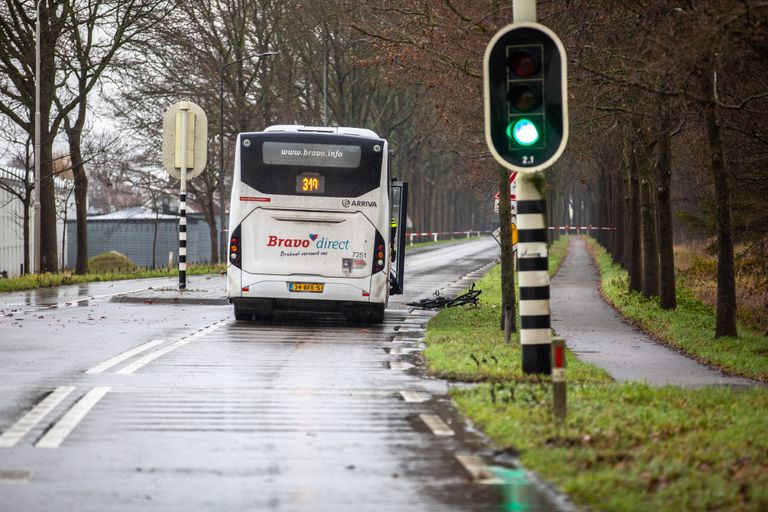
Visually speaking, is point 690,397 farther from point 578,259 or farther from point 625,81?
point 578,259

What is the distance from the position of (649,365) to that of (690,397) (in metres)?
4.29

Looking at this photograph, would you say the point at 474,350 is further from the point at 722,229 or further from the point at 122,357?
the point at 722,229

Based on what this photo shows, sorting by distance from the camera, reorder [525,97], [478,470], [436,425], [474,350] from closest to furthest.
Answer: [478,470], [436,425], [525,97], [474,350]

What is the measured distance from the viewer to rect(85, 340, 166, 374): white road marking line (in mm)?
14504

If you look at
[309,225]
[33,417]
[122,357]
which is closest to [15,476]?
[33,417]

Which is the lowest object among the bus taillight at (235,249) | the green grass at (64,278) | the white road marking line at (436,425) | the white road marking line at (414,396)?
the white road marking line at (436,425)

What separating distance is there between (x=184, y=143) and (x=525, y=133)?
1993 centimetres

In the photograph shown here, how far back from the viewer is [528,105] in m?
12.2

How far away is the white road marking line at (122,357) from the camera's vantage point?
14.5 metres

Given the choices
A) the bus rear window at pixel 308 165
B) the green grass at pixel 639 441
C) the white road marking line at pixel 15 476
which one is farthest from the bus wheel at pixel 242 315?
the white road marking line at pixel 15 476

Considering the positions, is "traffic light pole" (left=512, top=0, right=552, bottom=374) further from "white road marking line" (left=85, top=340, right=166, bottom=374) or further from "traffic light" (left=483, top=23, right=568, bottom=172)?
"white road marking line" (left=85, top=340, right=166, bottom=374)

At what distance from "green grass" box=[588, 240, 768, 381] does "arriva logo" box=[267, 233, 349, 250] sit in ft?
18.1

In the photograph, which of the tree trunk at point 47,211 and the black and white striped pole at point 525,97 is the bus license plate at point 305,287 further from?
the tree trunk at point 47,211

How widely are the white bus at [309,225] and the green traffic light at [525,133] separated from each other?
9.95 metres
